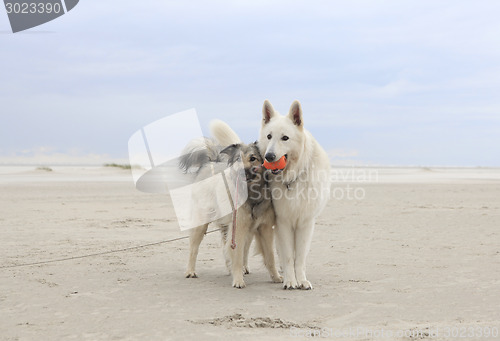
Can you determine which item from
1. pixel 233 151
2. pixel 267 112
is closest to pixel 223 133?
pixel 233 151

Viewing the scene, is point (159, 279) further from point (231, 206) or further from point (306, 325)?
point (306, 325)

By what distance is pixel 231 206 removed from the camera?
5.36m

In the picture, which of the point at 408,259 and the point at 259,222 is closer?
the point at 259,222

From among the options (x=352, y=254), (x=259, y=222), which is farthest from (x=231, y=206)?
(x=352, y=254)

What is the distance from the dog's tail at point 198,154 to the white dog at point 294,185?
2.99 feet

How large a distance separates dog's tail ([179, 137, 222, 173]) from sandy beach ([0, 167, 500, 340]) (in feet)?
4.36

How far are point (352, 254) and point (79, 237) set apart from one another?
468 cm

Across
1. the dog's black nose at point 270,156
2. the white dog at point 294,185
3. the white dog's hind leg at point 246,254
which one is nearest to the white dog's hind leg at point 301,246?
the white dog at point 294,185

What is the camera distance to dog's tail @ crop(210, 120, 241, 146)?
577 centimetres

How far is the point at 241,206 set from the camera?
5195 mm

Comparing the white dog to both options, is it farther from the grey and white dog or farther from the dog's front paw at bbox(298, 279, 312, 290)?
the grey and white dog

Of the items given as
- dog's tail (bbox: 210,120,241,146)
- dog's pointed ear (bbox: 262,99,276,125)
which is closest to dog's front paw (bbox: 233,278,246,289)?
dog's tail (bbox: 210,120,241,146)

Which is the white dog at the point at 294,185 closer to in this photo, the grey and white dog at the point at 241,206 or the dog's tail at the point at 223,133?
the grey and white dog at the point at 241,206

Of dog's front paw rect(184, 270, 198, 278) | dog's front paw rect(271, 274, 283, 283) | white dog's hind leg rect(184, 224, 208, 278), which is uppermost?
white dog's hind leg rect(184, 224, 208, 278)
